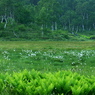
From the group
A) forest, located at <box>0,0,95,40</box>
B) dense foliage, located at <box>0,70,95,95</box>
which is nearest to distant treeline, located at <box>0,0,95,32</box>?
forest, located at <box>0,0,95,40</box>

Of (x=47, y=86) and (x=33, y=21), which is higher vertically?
(x=33, y=21)

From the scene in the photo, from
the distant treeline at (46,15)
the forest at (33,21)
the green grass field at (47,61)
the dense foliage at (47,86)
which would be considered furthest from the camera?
the distant treeline at (46,15)

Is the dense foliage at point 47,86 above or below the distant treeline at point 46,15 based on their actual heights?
below

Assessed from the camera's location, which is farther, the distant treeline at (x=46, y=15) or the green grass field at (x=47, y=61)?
the distant treeline at (x=46, y=15)

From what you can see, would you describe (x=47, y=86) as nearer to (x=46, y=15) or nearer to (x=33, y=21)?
(x=46, y=15)

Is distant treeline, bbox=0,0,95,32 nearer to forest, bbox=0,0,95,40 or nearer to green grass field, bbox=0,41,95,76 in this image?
forest, bbox=0,0,95,40

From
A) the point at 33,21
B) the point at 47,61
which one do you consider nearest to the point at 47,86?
the point at 47,61

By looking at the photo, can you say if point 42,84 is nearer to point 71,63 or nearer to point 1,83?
point 1,83

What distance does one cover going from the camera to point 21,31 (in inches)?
3206

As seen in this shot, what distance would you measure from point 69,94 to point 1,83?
2.86m

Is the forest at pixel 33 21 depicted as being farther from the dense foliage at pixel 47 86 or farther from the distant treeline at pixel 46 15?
the dense foliage at pixel 47 86

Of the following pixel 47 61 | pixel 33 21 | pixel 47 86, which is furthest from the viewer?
pixel 33 21

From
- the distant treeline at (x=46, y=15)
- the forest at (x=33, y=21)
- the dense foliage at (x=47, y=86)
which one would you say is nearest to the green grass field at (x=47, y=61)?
the dense foliage at (x=47, y=86)

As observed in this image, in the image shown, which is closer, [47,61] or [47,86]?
[47,86]
